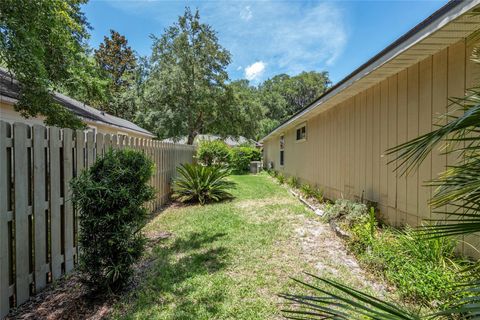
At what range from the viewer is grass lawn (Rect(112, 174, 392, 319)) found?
263 centimetres

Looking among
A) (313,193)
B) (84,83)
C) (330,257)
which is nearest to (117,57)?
(84,83)

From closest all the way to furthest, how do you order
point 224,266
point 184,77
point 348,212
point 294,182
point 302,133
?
point 224,266
point 348,212
point 302,133
point 294,182
point 184,77

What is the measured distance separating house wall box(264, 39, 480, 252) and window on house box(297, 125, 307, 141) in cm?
195

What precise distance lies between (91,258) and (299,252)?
2816mm

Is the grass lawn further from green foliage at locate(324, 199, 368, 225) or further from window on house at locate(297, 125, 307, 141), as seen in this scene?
window on house at locate(297, 125, 307, 141)

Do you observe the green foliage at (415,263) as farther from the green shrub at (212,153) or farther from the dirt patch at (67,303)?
the green shrub at (212,153)

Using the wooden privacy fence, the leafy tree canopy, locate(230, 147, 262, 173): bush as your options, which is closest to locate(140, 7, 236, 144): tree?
the leafy tree canopy

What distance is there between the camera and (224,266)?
355 cm

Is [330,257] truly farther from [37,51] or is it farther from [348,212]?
[37,51]

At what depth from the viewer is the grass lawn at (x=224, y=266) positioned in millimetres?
2635

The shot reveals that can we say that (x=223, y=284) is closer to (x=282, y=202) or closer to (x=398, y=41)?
(x=398, y=41)

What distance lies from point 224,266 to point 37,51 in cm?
543

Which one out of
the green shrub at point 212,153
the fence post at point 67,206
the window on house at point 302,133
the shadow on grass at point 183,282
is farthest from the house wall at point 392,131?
the green shrub at point 212,153

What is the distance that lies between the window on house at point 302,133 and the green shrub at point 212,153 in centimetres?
486
